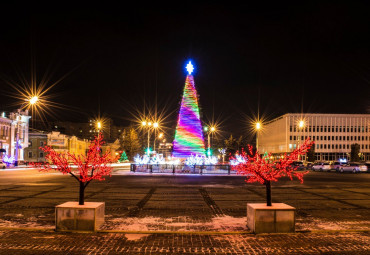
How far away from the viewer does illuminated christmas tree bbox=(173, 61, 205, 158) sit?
42312mm

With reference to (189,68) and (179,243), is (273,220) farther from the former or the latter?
(189,68)

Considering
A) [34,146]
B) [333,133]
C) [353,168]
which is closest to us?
[353,168]

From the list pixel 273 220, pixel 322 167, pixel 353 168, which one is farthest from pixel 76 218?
pixel 322 167

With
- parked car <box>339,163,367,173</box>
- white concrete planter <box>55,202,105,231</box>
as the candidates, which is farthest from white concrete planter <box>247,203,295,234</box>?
parked car <box>339,163,367,173</box>

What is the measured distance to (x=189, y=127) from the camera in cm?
4244

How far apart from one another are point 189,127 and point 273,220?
112 feet

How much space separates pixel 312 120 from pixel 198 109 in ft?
225

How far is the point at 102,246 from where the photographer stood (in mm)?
7406

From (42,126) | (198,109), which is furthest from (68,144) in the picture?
(198,109)

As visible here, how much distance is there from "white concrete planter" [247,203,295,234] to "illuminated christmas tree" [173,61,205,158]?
33912 millimetres

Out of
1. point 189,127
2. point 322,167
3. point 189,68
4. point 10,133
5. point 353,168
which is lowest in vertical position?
point 322,167

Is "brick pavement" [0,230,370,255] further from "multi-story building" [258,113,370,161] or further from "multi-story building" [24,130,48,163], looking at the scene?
"multi-story building" [258,113,370,161]

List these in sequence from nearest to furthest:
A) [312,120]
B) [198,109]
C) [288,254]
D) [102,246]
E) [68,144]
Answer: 1. [288,254]
2. [102,246]
3. [198,109]
4. [68,144]
5. [312,120]

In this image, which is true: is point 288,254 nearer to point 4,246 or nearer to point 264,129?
point 4,246
